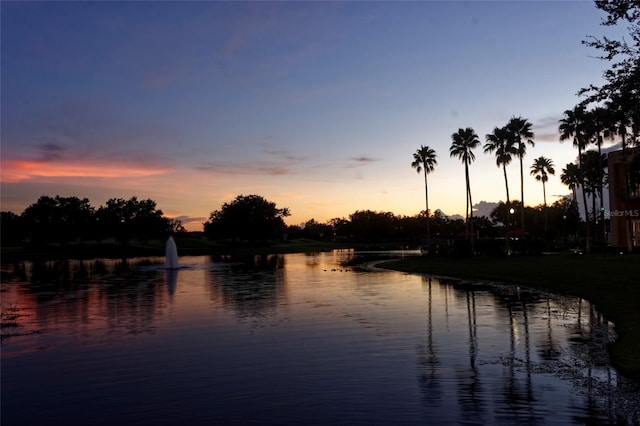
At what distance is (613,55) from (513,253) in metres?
44.9

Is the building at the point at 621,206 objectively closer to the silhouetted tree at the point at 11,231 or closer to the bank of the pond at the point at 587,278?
the bank of the pond at the point at 587,278

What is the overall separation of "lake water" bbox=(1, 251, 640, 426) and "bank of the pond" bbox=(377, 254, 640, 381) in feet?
2.50

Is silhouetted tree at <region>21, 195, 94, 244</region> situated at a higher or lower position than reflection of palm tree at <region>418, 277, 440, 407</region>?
higher

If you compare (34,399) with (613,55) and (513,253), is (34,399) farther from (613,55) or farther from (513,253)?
(513,253)

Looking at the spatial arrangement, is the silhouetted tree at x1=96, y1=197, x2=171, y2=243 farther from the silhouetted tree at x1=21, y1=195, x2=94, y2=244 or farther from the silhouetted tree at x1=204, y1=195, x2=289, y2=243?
the silhouetted tree at x1=204, y1=195, x2=289, y2=243

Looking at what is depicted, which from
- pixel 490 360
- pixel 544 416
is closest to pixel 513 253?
pixel 490 360

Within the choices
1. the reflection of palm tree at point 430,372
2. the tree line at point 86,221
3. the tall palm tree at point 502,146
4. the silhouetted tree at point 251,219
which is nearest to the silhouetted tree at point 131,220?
the tree line at point 86,221

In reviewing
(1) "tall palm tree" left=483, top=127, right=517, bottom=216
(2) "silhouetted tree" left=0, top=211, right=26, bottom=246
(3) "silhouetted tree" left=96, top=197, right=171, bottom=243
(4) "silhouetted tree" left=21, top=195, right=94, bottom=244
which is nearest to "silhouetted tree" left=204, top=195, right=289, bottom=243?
(3) "silhouetted tree" left=96, top=197, right=171, bottom=243

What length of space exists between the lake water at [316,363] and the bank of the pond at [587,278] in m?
0.76

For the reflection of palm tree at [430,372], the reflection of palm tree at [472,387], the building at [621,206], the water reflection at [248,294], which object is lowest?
the reflection of palm tree at [472,387]

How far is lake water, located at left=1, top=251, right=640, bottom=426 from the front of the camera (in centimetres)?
1078

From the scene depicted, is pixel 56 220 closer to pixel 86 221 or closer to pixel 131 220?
pixel 86 221

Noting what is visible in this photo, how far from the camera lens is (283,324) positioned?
72.1ft

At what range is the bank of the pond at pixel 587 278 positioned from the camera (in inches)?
628
